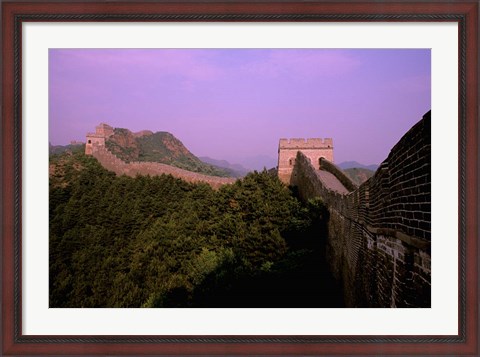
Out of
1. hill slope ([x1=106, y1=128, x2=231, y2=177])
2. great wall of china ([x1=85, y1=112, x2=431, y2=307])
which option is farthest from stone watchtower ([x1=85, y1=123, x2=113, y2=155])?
great wall of china ([x1=85, y1=112, x2=431, y2=307])

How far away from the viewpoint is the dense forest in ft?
26.8

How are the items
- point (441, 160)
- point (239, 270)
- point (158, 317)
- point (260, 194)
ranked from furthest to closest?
1. point (260, 194)
2. point (239, 270)
3. point (158, 317)
4. point (441, 160)

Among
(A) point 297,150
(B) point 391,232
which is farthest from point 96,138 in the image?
(B) point 391,232

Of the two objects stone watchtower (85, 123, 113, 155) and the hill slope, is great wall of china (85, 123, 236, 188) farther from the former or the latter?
the hill slope

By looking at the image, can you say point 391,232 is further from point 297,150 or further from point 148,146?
point 148,146

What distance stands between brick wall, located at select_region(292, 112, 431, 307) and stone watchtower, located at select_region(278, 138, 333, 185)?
50.0 ft

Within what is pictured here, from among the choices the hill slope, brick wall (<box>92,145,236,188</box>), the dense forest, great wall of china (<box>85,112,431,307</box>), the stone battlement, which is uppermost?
the hill slope

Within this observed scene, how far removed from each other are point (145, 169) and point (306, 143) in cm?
867

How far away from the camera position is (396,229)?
9.87 ft

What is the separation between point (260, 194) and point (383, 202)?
10.5 meters

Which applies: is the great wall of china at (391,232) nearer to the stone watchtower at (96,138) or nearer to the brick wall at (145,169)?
the brick wall at (145,169)
